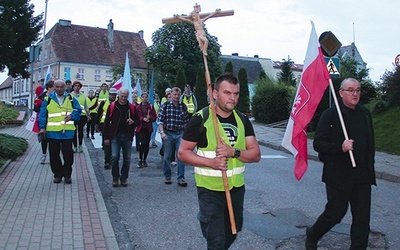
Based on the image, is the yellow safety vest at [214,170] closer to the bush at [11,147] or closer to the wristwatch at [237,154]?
the wristwatch at [237,154]

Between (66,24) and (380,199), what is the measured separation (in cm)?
6834

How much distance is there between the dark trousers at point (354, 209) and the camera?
468cm

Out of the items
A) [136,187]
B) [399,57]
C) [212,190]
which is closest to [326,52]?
[399,57]

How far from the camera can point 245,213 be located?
7.16 meters

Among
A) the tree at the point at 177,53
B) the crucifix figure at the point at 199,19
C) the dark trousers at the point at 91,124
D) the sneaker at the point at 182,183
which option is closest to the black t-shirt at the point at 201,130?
the crucifix figure at the point at 199,19

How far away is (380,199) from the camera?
27.6ft

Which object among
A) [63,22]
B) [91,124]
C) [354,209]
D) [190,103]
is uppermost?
[63,22]

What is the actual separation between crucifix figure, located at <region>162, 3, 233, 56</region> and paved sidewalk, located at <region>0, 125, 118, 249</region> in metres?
2.51

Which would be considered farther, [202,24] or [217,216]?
[202,24]

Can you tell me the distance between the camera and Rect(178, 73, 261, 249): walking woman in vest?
3.90 meters

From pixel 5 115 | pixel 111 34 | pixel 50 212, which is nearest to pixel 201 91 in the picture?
pixel 111 34

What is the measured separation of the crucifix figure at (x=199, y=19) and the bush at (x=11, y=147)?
8.30m

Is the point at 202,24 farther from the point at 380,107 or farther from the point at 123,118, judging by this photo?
the point at 380,107

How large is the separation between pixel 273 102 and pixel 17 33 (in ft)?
75.0
